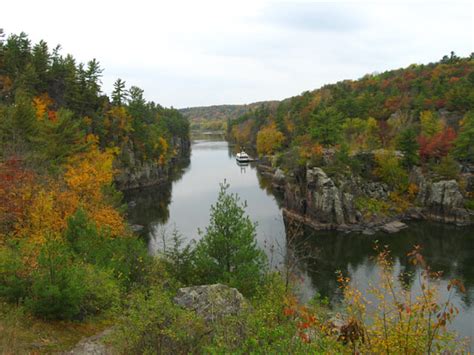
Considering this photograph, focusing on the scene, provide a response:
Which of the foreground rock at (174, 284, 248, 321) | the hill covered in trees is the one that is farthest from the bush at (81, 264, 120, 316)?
the hill covered in trees

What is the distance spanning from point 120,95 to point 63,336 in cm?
7641

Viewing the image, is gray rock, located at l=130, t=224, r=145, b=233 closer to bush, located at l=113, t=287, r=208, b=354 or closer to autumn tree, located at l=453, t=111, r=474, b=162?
bush, located at l=113, t=287, r=208, b=354

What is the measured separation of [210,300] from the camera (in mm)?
13867

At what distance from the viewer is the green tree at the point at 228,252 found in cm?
2364

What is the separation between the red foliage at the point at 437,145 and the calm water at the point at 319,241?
1529 centimetres

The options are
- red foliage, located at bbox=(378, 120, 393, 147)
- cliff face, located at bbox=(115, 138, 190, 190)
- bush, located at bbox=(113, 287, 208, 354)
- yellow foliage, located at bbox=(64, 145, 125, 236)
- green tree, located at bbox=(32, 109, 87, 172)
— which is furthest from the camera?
cliff face, located at bbox=(115, 138, 190, 190)

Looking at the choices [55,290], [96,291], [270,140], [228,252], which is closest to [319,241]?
[228,252]

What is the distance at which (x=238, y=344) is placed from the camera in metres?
9.73

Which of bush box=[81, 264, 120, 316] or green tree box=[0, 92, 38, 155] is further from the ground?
green tree box=[0, 92, 38, 155]

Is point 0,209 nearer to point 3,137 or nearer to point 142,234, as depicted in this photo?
point 3,137

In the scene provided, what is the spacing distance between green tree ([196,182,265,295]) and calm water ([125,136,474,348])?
1.67 meters

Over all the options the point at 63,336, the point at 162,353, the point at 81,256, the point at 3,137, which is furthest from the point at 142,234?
the point at 162,353

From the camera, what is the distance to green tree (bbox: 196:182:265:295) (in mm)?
23641

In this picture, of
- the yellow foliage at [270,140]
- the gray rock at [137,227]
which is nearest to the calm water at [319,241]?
the gray rock at [137,227]
